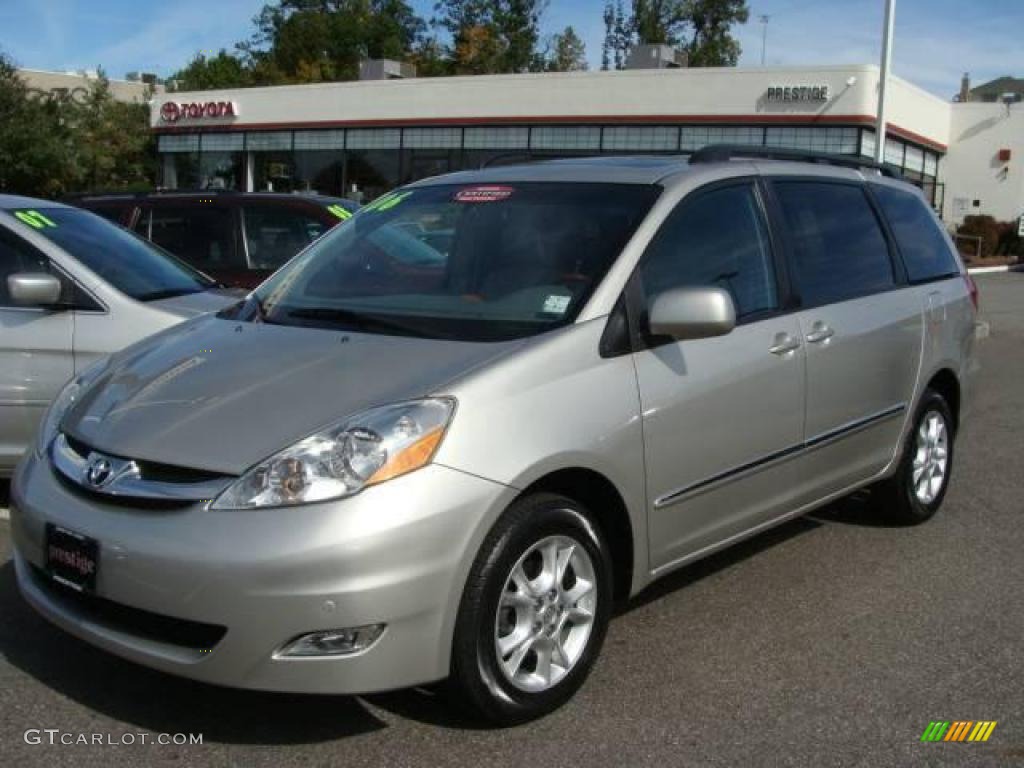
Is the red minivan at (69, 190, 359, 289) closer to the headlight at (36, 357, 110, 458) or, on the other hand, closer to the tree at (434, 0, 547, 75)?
the headlight at (36, 357, 110, 458)

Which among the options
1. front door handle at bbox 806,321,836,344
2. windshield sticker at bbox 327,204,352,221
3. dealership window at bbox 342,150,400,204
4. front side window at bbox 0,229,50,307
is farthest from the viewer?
dealership window at bbox 342,150,400,204

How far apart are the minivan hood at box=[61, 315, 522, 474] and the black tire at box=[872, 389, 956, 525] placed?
2802 millimetres

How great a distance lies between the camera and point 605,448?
3648mm

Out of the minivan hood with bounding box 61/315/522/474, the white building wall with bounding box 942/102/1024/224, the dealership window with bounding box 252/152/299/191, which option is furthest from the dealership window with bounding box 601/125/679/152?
the minivan hood with bounding box 61/315/522/474

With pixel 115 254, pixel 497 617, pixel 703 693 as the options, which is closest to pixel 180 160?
pixel 115 254

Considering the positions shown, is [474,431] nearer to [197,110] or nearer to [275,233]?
[275,233]

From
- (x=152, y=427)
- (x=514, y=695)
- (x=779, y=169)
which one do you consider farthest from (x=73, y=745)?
(x=779, y=169)

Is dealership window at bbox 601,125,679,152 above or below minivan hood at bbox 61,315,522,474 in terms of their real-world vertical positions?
above

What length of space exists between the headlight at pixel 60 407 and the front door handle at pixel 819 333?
2.82 m

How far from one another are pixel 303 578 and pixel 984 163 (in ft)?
127

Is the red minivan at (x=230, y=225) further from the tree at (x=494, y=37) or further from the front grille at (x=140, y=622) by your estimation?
the tree at (x=494, y=37)

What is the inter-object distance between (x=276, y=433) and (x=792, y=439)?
227 cm

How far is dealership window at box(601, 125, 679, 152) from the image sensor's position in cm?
3225

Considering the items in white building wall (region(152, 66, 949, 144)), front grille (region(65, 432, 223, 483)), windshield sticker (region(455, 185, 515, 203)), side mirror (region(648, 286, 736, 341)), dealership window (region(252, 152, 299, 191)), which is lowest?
dealership window (region(252, 152, 299, 191))
